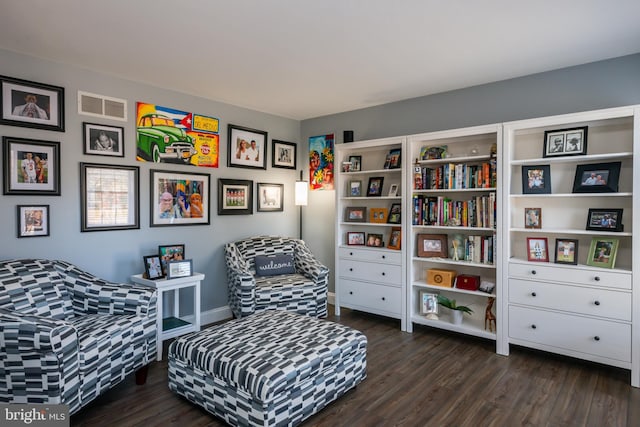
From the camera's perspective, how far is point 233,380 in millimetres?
2102

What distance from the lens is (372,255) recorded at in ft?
13.5

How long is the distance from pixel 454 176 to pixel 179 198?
2739mm

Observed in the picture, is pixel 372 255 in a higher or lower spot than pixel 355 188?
lower

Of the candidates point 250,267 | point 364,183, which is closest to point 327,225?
point 364,183

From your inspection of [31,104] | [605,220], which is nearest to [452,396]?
[605,220]

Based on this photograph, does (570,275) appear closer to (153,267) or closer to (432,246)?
(432,246)

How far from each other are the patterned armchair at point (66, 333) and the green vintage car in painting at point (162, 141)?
4.22ft

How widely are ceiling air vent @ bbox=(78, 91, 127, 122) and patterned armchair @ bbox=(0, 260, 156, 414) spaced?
4.34 feet

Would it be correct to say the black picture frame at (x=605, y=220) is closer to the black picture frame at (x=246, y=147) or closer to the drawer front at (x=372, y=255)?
the drawer front at (x=372, y=255)

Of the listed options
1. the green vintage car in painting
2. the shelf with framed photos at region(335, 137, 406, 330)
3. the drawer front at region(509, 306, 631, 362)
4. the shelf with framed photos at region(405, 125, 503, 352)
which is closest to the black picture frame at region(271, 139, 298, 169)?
the shelf with framed photos at region(335, 137, 406, 330)

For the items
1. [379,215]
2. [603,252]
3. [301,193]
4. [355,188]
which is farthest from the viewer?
[301,193]

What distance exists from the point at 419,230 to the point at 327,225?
4.43 ft

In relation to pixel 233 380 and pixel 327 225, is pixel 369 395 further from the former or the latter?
pixel 327 225

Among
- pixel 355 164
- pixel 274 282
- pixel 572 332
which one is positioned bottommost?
pixel 572 332
